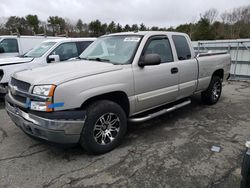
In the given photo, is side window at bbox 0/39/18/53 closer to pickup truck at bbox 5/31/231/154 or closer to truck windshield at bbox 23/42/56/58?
truck windshield at bbox 23/42/56/58

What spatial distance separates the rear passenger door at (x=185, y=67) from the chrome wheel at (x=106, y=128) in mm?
1770

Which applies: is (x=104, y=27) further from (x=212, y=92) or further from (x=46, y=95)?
(x=46, y=95)

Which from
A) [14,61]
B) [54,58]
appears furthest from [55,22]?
[54,58]

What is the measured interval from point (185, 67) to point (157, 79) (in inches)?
38.0

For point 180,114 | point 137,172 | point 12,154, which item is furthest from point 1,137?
point 180,114

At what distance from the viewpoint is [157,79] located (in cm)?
365

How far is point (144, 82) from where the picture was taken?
3445 millimetres

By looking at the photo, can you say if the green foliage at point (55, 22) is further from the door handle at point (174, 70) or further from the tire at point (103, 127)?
the tire at point (103, 127)

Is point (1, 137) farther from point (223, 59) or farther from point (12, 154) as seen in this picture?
point (223, 59)

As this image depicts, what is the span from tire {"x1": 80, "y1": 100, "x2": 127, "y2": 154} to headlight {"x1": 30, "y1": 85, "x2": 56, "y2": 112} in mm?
534

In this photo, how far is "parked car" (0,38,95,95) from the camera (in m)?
5.43

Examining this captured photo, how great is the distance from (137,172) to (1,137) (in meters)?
2.74

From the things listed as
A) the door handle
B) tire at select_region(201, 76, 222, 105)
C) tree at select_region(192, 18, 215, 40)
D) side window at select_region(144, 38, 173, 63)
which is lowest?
tire at select_region(201, 76, 222, 105)

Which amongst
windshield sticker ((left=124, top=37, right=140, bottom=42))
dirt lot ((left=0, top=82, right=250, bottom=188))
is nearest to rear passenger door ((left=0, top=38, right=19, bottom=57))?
dirt lot ((left=0, top=82, right=250, bottom=188))
